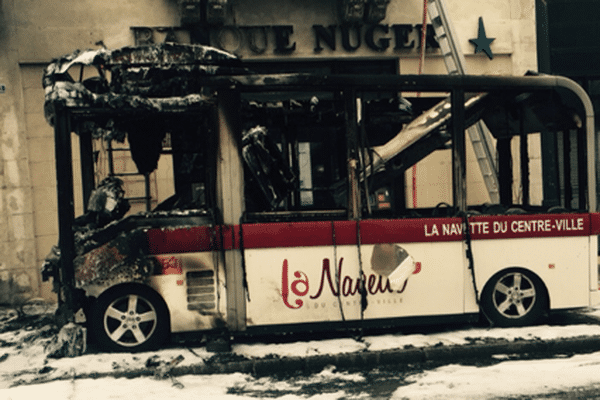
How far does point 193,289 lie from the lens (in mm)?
6418

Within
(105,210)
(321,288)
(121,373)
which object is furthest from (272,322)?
(105,210)

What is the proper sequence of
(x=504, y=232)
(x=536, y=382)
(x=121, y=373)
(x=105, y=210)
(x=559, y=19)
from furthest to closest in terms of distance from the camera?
1. (x=559, y=19)
2. (x=504, y=232)
3. (x=105, y=210)
4. (x=121, y=373)
5. (x=536, y=382)

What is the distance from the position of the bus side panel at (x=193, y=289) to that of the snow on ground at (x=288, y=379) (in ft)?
0.98

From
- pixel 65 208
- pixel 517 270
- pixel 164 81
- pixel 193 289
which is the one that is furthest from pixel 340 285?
pixel 65 208

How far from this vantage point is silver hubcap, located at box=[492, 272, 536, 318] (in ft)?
22.9

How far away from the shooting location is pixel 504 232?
6879 millimetres

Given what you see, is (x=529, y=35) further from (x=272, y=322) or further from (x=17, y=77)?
(x=17, y=77)

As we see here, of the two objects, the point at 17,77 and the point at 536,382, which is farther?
the point at 17,77

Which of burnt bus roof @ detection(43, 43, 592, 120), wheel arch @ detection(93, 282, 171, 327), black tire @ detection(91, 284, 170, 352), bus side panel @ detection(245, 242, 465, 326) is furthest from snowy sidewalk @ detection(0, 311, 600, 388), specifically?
burnt bus roof @ detection(43, 43, 592, 120)

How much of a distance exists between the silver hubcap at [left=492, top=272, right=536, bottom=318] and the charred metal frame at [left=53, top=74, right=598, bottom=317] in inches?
37.7

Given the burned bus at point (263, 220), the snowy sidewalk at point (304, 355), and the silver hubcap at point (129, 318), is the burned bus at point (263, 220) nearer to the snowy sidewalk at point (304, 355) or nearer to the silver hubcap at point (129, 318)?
the silver hubcap at point (129, 318)

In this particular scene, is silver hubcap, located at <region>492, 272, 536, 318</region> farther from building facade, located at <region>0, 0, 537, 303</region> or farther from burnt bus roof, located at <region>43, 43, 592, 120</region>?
building facade, located at <region>0, 0, 537, 303</region>

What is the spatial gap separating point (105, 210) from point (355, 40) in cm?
598

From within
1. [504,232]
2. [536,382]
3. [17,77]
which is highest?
[17,77]
